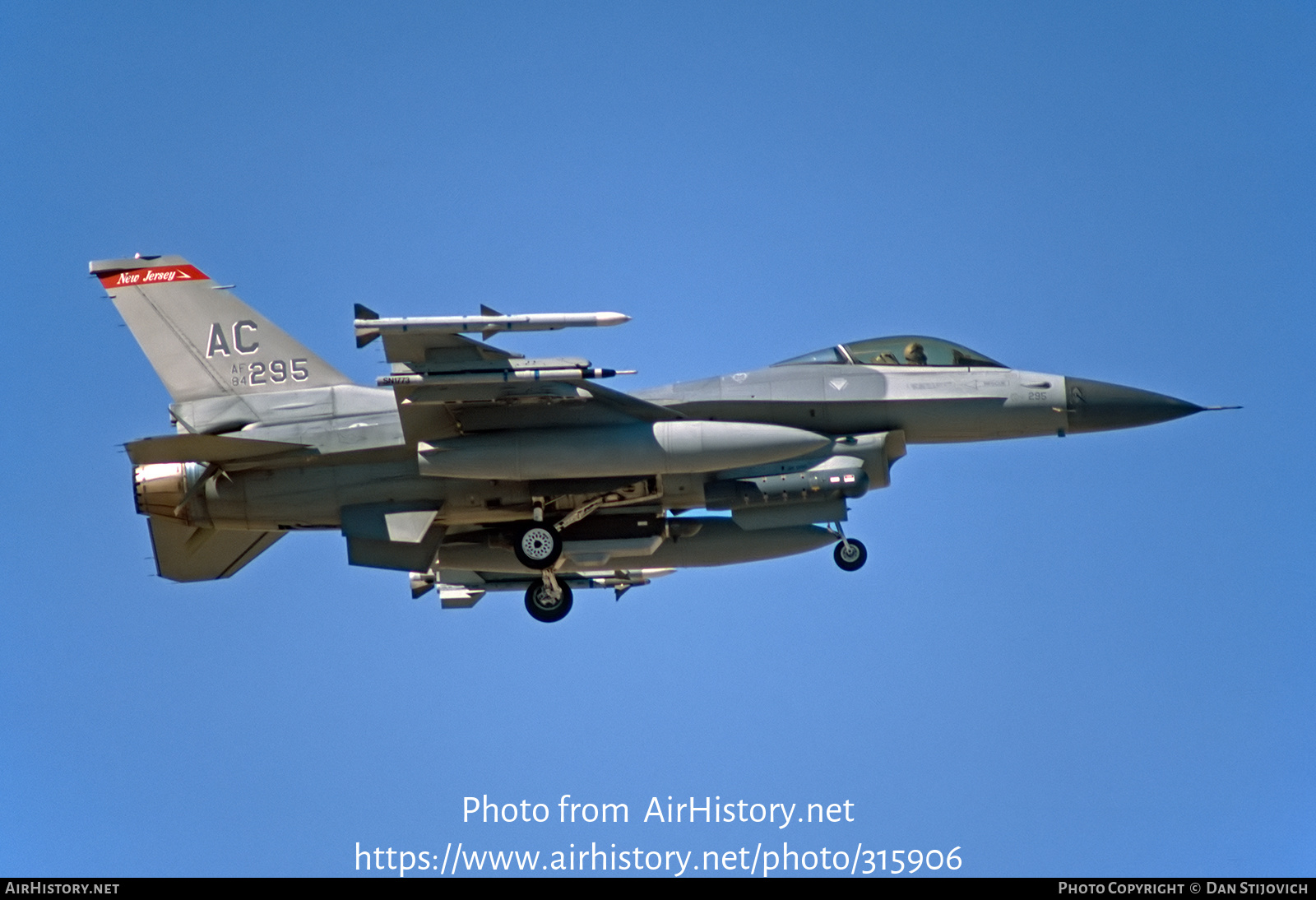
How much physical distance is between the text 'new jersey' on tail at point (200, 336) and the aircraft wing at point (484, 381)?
1.98m

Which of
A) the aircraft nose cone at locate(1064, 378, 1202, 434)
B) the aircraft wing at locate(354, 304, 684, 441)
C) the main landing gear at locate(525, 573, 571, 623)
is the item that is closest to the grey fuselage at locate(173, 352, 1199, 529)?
the aircraft nose cone at locate(1064, 378, 1202, 434)

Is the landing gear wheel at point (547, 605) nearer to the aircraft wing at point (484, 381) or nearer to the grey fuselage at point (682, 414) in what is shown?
the grey fuselage at point (682, 414)

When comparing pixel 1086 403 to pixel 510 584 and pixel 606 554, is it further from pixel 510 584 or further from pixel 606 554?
pixel 510 584

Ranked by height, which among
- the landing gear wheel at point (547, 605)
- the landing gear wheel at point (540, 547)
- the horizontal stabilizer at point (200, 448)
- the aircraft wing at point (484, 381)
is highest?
the aircraft wing at point (484, 381)

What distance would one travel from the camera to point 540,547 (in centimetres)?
1895

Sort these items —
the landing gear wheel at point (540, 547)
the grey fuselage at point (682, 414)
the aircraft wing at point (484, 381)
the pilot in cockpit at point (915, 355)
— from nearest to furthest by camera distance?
1. the aircraft wing at point (484, 381)
2. the grey fuselage at point (682, 414)
3. the landing gear wheel at point (540, 547)
4. the pilot in cockpit at point (915, 355)

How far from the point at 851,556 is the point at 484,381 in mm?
4856

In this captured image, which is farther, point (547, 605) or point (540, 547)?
point (547, 605)

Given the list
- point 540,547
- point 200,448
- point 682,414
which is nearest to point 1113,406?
point 682,414

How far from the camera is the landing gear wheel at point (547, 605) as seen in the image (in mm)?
19875

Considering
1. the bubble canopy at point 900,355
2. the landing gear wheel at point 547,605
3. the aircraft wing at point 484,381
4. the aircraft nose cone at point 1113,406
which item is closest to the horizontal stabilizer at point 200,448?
the aircraft wing at point 484,381

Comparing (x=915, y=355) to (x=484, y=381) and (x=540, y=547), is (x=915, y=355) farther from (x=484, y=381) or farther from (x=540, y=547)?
(x=484, y=381)
